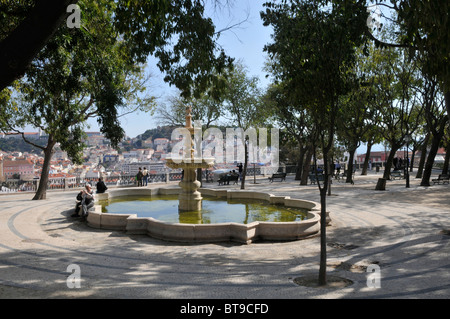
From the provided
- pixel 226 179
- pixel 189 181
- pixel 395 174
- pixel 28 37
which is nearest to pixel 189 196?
pixel 189 181

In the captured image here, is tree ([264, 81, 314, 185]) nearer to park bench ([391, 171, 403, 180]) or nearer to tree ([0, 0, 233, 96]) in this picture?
park bench ([391, 171, 403, 180])

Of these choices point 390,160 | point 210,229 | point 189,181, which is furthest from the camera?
point 390,160

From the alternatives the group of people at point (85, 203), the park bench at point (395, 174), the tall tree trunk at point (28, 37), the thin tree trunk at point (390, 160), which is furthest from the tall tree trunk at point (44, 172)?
the park bench at point (395, 174)

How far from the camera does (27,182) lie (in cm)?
2381

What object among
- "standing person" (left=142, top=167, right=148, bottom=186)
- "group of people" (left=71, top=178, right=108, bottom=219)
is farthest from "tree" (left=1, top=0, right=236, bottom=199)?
"standing person" (left=142, top=167, right=148, bottom=186)

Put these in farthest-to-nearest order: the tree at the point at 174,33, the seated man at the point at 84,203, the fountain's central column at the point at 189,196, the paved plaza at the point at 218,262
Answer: the fountain's central column at the point at 189,196 < the seated man at the point at 84,203 < the tree at the point at 174,33 < the paved plaza at the point at 218,262

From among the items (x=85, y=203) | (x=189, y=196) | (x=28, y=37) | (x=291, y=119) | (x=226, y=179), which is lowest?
(x=85, y=203)

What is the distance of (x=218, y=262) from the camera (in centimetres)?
759

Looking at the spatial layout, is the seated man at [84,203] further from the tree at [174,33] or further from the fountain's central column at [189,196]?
the tree at [174,33]

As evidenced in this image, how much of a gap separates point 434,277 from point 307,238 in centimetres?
386

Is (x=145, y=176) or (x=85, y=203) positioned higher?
(x=145, y=176)

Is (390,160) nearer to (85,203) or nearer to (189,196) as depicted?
(189,196)

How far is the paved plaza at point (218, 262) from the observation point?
5461 mm
